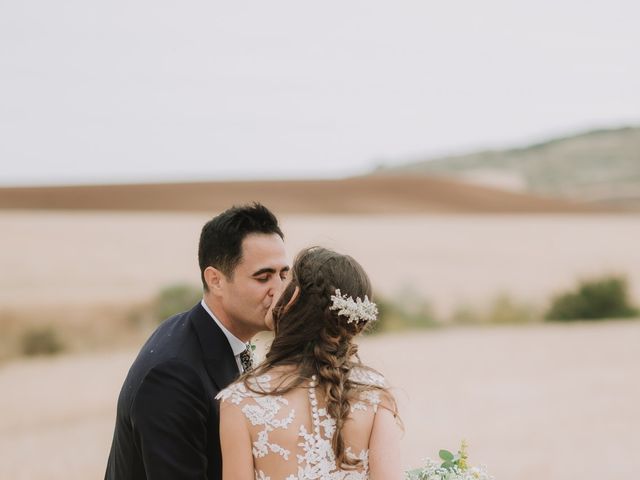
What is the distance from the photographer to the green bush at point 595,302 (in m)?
27.4

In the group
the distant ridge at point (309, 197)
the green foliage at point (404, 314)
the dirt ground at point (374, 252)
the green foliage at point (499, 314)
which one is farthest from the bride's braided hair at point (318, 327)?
the distant ridge at point (309, 197)

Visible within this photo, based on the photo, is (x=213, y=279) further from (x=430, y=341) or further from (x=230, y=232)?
(x=430, y=341)

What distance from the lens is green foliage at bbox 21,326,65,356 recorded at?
22375 millimetres

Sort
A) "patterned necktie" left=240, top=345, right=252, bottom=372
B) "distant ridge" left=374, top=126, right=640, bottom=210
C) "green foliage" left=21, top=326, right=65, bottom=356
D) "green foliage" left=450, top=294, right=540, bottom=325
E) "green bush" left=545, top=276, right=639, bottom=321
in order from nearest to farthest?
"patterned necktie" left=240, top=345, right=252, bottom=372 < "green foliage" left=21, top=326, right=65, bottom=356 < "green bush" left=545, top=276, right=639, bottom=321 < "green foliage" left=450, top=294, right=540, bottom=325 < "distant ridge" left=374, top=126, right=640, bottom=210

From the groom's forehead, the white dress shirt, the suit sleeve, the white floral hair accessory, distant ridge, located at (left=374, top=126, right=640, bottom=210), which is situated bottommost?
the suit sleeve

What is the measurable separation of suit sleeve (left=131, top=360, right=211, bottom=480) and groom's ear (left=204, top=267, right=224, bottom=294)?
0.47 meters

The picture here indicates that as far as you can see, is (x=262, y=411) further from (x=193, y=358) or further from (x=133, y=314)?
(x=133, y=314)

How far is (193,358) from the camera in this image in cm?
343

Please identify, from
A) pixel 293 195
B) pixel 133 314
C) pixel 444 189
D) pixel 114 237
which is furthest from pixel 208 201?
pixel 133 314

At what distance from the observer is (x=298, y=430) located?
3117 mm

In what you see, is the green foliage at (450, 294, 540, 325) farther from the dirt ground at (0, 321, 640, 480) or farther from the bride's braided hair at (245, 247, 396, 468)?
the bride's braided hair at (245, 247, 396, 468)

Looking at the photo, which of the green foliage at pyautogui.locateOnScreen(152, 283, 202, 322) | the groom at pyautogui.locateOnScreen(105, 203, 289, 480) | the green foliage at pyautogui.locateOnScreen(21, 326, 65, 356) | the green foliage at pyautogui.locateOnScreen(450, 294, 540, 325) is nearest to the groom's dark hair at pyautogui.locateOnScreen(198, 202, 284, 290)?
the groom at pyautogui.locateOnScreen(105, 203, 289, 480)

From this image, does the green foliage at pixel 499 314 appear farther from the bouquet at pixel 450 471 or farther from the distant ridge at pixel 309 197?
the bouquet at pixel 450 471

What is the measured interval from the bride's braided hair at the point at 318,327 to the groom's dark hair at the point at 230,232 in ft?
1.97
